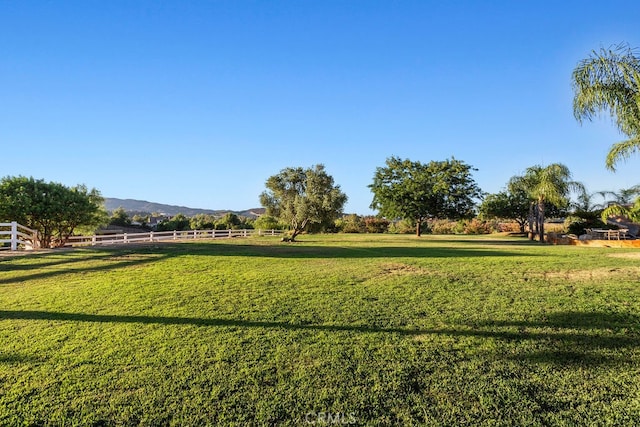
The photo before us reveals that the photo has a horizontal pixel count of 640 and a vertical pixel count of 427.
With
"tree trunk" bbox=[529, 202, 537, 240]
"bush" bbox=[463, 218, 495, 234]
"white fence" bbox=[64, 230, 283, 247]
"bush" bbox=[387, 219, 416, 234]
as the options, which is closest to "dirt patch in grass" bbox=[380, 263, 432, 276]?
"white fence" bbox=[64, 230, 283, 247]

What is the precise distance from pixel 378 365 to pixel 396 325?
1.28 m

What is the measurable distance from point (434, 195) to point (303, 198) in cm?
1191

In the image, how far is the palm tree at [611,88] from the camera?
363 inches

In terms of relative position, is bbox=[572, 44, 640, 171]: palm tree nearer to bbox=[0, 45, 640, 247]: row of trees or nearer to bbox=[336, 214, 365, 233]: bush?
bbox=[0, 45, 640, 247]: row of trees

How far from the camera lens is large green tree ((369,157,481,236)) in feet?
101

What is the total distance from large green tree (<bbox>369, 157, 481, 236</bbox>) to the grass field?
2284 centimetres

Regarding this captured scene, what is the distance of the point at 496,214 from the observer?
37.5m

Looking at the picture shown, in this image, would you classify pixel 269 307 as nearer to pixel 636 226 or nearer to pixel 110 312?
pixel 110 312

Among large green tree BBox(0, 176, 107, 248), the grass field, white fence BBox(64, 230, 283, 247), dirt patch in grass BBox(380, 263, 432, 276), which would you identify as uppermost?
large green tree BBox(0, 176, 107, 248)

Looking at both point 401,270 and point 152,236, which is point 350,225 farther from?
point 401,270

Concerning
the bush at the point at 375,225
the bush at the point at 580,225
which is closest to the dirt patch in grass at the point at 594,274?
the bush at the point at 580,225

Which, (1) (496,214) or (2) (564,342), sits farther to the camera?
(1) (496,214)

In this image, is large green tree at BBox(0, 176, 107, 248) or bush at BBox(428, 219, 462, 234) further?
bush at BBox(428, 219, 462, 234)

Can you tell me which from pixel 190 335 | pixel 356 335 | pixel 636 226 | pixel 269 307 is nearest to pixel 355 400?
pixel 356 335
